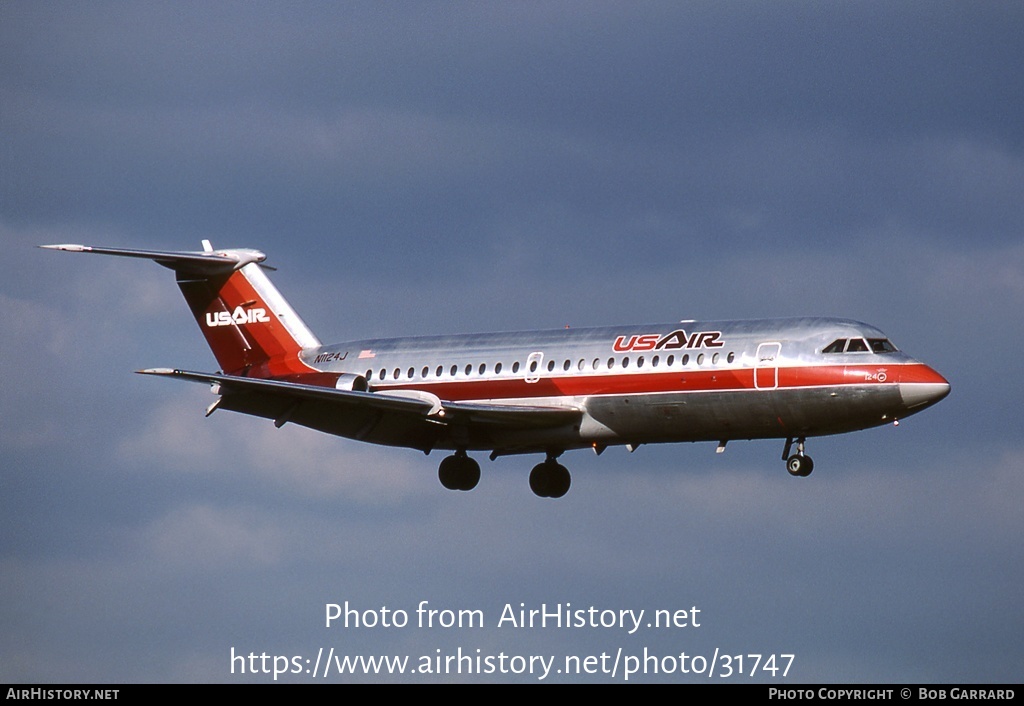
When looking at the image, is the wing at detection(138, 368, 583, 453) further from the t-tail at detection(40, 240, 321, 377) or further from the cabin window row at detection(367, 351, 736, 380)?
the t-tail at detection(40, 240, 321, 377)

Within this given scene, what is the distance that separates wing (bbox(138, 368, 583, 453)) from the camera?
55344 millimetres

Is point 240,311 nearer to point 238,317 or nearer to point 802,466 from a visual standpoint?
point 238,317

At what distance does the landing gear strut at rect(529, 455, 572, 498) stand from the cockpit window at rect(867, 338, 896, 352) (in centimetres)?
1234

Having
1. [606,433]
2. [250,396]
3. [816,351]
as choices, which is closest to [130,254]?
[250,396]

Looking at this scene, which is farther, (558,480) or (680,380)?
(558,480)

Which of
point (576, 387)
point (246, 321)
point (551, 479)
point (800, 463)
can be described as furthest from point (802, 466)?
point (246, 321)

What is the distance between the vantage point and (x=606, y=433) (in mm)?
54781

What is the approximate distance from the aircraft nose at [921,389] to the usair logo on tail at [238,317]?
23.3 m

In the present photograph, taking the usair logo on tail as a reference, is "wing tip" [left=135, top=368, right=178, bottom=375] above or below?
below

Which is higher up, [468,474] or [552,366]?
[552,366]

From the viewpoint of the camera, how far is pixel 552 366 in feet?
183

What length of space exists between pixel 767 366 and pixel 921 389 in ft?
14.0

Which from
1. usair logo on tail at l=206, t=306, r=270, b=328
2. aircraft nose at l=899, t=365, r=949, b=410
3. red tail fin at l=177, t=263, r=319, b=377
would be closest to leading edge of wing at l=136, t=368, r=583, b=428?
red tail fin at l=177, t=263, r=319, b=377

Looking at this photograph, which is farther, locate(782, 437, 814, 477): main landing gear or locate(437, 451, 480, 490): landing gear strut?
locate(437, 451, 480, 490): landing gear strut
